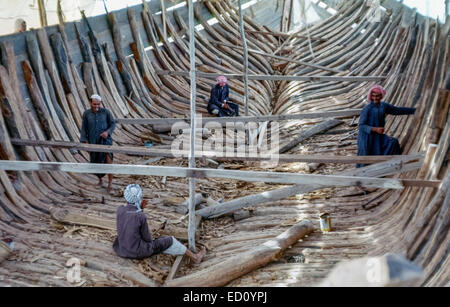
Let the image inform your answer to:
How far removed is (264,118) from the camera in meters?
8.75

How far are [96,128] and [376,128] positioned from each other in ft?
11.8

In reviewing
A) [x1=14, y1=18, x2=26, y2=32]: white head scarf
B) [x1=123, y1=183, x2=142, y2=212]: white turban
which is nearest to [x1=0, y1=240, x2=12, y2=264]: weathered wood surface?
[x1=123, y1=183, x2=142, y2=212]: white turban

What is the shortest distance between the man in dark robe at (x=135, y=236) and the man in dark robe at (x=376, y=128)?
9.13 ft

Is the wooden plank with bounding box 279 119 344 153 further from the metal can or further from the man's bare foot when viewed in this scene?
the man's bare foot

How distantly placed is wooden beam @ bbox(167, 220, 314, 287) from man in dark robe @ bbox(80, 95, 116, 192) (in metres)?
2.95

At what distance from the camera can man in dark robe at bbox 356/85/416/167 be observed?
683 cm

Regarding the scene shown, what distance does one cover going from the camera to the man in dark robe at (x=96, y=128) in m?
7.44

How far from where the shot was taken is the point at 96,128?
7.50 metres

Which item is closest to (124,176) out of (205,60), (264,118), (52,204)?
(52,204)

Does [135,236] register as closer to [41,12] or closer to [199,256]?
[199,256]

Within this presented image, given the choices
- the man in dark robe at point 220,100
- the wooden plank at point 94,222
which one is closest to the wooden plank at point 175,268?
the wooden plank at point 94,222

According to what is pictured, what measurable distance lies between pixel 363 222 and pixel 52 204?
3.48m
